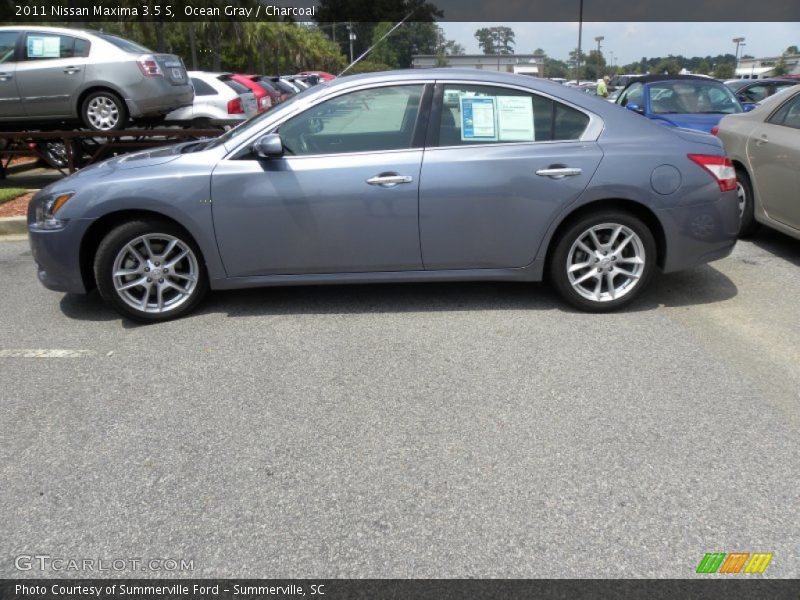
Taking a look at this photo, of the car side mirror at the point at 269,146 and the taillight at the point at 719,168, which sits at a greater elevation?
the car side mirror at the point at 269,146

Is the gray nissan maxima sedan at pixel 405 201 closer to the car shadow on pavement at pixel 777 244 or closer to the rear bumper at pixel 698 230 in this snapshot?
the rear bumper at pixel 698 230

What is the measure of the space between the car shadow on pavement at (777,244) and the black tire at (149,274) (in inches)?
196

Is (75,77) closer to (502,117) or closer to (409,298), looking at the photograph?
(409,298)

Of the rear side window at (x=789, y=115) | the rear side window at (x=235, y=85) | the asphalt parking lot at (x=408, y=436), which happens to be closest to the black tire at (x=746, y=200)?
the rear side window at (x=789, y=115)

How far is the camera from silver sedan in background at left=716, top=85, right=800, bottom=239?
218 inches

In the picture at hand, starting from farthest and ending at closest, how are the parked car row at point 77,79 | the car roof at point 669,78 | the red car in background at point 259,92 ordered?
the red car in background at point 259,92
the car roof at point 669,78
the parked car row at point 77,79

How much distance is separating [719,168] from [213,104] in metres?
9.06

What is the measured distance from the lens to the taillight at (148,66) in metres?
9.15

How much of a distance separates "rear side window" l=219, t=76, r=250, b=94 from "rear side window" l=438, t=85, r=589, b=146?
8430 mm

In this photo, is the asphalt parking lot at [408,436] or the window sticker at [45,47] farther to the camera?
the window sticker at [45,47]

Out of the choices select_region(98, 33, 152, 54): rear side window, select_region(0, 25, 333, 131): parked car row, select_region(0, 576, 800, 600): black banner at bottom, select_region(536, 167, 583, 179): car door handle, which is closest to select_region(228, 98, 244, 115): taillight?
select_region(0, 25, 333, 131): parked car row

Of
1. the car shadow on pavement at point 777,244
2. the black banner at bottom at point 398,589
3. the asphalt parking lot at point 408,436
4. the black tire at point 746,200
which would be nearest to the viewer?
the black banner at bottom at point 398,589

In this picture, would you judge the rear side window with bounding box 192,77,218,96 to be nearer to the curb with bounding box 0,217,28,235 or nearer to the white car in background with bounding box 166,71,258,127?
the white car in background with bounding box 166,71,258,127

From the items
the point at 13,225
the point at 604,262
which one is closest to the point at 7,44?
the point at 13,225
